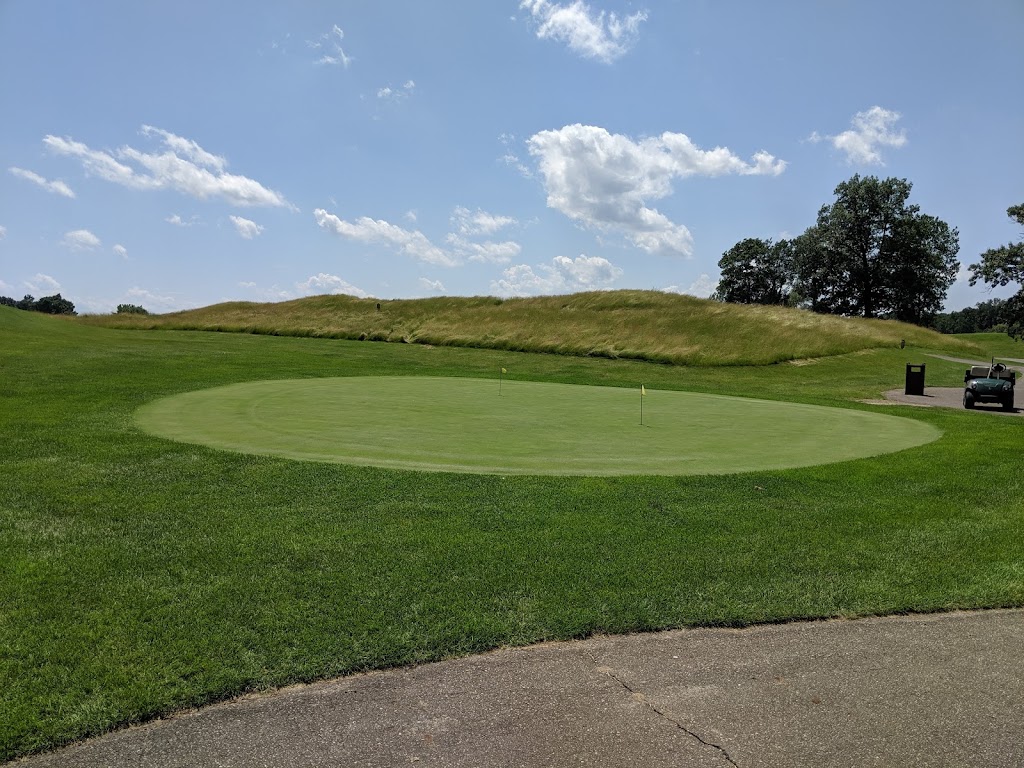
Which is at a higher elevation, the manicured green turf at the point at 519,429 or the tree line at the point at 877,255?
the tree line at the point at 877,255

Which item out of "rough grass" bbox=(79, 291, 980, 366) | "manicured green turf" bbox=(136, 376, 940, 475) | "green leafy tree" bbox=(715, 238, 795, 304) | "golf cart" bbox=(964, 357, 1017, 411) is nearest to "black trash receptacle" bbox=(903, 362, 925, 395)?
"golf cart" bbox=(964, 357, 1017, 411)

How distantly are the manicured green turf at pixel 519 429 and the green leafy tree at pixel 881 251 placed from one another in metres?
56.9

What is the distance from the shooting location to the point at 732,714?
3312 mm

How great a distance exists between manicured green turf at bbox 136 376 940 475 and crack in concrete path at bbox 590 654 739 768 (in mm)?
4189

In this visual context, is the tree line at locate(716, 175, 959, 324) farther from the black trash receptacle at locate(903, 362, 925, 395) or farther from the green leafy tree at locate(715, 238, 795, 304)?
the black trash receptacle at locate(903, 362, 925, 395)

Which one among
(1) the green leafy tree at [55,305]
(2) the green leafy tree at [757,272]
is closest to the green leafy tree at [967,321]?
(2) the green leafy tree at [757,272]

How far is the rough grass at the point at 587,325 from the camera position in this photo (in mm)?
34219

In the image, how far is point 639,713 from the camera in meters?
3.31

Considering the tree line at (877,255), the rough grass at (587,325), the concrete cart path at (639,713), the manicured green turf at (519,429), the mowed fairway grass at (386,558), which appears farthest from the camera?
the tree line at (877,255)

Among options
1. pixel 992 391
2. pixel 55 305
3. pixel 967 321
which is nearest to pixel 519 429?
pixel 992 391

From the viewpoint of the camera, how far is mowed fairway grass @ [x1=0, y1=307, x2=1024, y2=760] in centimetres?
372

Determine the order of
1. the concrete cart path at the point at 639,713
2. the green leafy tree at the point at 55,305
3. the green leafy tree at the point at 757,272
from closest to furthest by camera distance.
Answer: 1. the concrete cart path at the point at 639,713
2. the green leafy tree at the point at 757,272
3. the green leafy tree at the point at 55,305

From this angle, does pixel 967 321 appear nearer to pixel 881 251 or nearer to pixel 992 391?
pixel 881 251

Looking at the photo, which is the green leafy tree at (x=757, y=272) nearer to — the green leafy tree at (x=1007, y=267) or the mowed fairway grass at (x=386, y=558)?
the green leafy tree at (x=1007, y=267)
